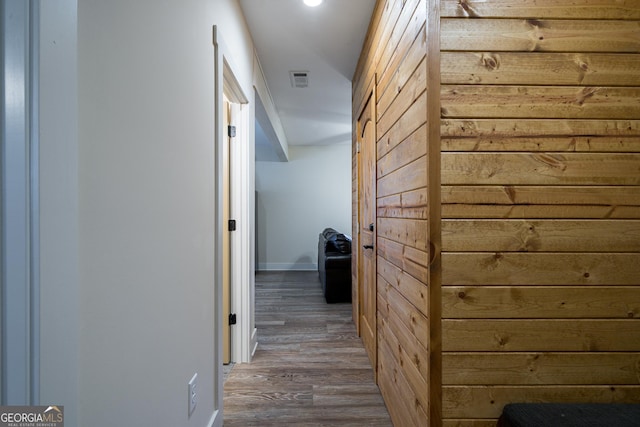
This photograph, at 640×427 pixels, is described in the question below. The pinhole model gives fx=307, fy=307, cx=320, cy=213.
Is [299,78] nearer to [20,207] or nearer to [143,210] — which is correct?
[143,210]

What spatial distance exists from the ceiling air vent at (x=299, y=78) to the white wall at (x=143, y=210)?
65.4 inches

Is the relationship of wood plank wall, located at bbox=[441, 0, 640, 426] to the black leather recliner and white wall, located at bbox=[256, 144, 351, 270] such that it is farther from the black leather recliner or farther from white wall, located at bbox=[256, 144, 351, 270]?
white wall, located at bbox=[256, 144, 351, 270]

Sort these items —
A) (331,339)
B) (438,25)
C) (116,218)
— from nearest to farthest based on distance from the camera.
→ 1. (116,218)
2. (438,25)
3. (331,339)

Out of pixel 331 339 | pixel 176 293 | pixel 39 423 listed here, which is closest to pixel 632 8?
pixel 176 293

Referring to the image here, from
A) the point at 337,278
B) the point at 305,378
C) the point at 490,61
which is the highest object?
the point at 490,61

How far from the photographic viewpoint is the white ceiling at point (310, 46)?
6.98 feet

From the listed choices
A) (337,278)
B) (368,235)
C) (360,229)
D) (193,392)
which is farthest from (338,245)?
(193,392)

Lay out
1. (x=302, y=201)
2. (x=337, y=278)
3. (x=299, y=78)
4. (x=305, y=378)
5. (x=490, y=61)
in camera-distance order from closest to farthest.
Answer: (x=490, y=61), (x=305, y=378), (x=299, y=78), (x=337, y=278), (x=302, y=201)

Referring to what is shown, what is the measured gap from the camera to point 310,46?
8.46ft

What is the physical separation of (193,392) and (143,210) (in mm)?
855

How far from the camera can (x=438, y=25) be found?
1150mm

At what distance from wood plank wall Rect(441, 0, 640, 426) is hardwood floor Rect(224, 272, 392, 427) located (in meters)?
0.90

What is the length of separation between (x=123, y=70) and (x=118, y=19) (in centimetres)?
13

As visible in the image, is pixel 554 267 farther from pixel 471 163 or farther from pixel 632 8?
pixel 632 8
